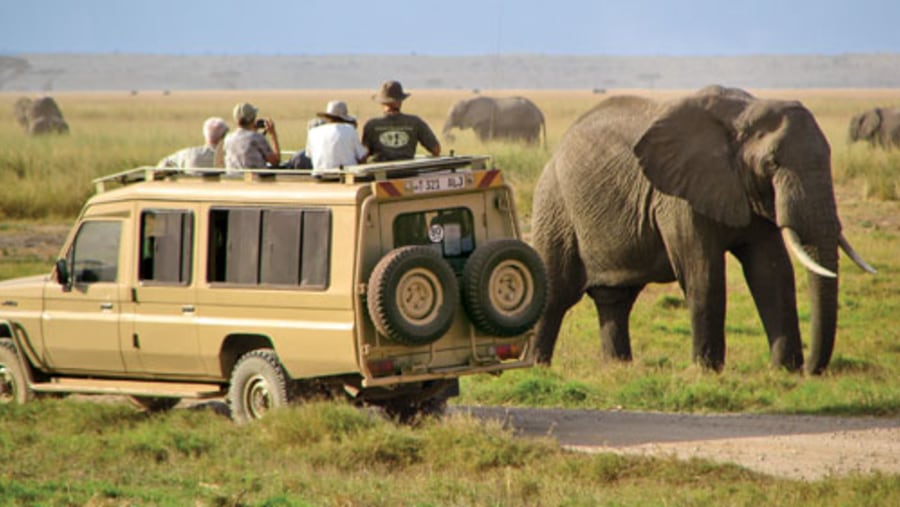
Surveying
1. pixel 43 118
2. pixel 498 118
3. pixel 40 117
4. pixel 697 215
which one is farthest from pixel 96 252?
pixel 40 117

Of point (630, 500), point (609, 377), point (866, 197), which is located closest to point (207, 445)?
point (630, 500)

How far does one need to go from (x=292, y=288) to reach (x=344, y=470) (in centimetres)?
131

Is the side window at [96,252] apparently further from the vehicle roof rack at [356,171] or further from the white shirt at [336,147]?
the white shirt at [336,147]

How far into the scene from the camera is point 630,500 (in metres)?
10.5

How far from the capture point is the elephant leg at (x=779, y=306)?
15914mm

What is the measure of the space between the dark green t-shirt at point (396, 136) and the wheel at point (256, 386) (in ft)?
6.31

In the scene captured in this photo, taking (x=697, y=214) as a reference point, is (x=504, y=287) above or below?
below

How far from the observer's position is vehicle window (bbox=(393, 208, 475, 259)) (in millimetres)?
12422

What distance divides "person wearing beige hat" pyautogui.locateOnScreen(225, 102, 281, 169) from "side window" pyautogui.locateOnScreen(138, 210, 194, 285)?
0.86 meters

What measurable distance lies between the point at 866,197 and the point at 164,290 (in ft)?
63.8

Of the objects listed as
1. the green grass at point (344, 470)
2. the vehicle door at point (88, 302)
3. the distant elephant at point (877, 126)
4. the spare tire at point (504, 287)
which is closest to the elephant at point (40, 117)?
the distant elephant at point (877, 126)

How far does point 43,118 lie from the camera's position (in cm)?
5403

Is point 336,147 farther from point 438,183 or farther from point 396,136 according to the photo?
point 438,183

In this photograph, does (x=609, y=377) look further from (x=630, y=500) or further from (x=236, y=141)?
(x=630, y=500)
